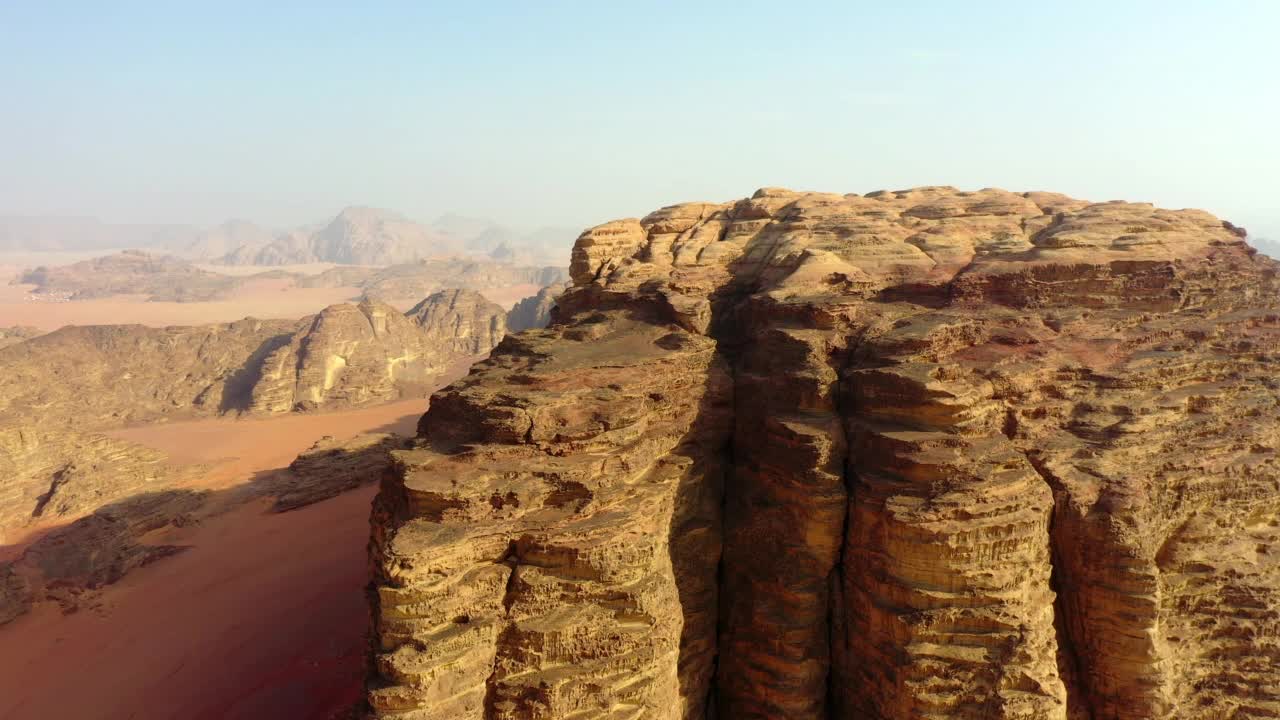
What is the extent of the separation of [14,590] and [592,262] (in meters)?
19.6

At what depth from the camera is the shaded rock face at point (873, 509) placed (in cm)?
1048

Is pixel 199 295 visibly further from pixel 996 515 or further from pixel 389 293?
pixel 996 515

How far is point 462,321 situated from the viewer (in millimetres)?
62188

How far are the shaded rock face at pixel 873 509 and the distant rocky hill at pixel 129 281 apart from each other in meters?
116

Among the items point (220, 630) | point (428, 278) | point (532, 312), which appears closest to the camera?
point (220, 630)

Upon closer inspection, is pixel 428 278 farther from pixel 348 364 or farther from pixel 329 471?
pixel 329 471

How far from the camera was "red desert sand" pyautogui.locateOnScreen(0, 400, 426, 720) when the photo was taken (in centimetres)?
1631

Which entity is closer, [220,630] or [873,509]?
[873,509]

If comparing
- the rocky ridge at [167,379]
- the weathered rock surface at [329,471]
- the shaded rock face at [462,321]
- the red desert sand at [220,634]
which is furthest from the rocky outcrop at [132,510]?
the shaded rock face at [462,321]

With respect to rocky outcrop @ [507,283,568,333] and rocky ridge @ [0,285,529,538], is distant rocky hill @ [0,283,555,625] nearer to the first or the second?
rocky ridge @ [0,285,529,538]

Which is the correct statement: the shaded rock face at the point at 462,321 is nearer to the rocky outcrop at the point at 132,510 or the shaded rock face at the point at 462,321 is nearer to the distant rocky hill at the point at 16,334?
the rocky outcrop at the point at 132,510

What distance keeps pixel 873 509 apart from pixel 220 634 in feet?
56.3

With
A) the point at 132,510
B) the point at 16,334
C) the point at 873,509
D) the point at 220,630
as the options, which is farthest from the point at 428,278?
the point at 873,509

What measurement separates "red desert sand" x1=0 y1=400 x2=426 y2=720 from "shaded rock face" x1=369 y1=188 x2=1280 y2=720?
7.49 m
